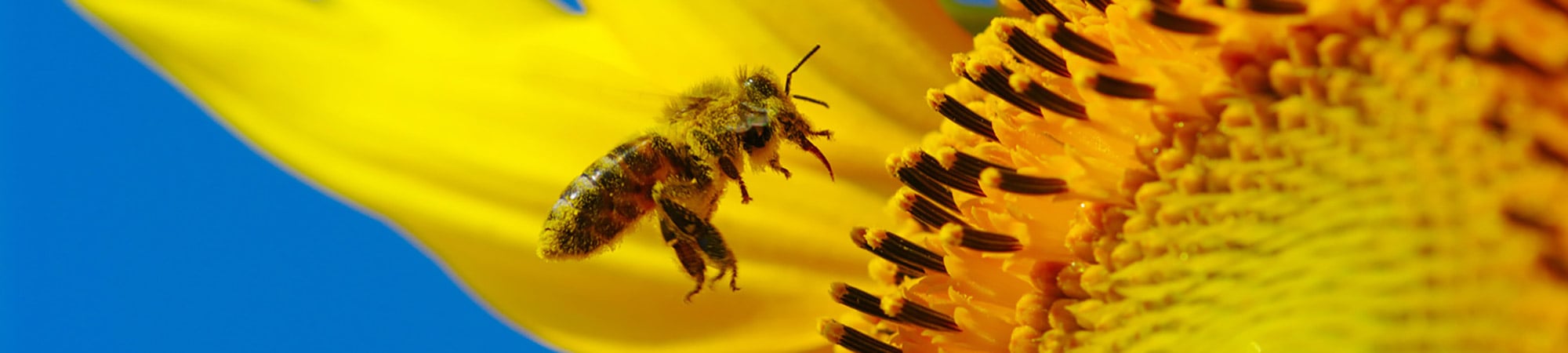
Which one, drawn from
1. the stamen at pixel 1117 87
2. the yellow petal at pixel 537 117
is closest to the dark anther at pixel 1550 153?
the stamen at pixel 1117 87

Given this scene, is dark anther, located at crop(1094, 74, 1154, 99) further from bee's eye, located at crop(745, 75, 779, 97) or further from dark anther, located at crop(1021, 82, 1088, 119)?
bee's eye, located at crop(745, 75, 779, 97)

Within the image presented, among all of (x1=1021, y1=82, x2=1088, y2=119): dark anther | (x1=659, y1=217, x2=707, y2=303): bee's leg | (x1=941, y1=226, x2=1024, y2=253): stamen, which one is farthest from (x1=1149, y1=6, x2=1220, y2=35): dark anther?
(x1=659, y1=217, x2=707, y2=303): bee's leg

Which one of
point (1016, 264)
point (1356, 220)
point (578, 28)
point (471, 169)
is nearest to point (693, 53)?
point (578, 28)

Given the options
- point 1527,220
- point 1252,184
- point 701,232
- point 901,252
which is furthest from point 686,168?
point 1527,220

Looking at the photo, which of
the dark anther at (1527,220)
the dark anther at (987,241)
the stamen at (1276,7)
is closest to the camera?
the dark anther at (1527,220)

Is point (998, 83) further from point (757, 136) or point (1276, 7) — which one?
point (1276, 7)

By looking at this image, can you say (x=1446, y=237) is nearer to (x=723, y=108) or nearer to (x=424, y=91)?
(x=723, y=108)

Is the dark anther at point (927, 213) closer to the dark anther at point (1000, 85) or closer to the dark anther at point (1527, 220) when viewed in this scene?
the dark anther at point (1000, 85)
